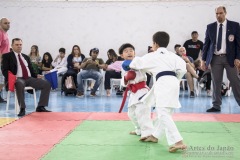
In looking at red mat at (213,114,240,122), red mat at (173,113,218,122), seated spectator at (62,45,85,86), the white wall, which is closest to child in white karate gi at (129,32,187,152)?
red mat at (173,113,218,122)

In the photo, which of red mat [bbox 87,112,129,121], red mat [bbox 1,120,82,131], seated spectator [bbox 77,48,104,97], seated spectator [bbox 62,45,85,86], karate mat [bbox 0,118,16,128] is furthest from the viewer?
seated spectator [bbox 62,45,85,86]

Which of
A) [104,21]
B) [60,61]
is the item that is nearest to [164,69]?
[60,61]

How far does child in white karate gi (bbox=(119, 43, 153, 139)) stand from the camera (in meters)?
4.00

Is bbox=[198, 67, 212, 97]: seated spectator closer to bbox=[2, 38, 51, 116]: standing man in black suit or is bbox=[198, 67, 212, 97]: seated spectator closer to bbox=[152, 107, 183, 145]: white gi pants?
bbox=[2, 38, 51, 116]: standing man in black suit

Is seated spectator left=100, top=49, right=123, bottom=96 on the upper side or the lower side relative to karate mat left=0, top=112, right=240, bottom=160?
upper

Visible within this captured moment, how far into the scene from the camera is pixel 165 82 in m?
3.56

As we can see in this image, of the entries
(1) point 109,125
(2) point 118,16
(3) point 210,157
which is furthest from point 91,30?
(3) point 210,157

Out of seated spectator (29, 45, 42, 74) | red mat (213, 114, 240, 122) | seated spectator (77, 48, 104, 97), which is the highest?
seated spectator (29, 45, 42, 74)

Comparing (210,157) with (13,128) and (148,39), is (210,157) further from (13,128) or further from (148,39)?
(148,39)

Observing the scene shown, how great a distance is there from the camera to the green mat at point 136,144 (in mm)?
3373

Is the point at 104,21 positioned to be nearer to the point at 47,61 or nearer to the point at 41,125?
the point at 47,61

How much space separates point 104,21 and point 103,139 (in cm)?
771

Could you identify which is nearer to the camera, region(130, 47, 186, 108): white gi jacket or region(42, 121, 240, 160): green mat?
region(42, 121, 240, 160): green mat

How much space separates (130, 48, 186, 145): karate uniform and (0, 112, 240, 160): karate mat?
256mm
